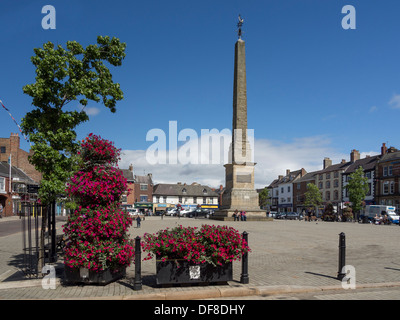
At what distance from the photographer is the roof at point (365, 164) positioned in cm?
6414

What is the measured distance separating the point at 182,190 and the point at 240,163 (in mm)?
60868

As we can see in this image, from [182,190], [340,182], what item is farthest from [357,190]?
[182,190]

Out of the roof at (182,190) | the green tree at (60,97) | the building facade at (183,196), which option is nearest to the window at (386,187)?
the building facade at (183,196)

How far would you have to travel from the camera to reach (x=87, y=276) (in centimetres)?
749

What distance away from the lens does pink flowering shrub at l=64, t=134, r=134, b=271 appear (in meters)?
7.35

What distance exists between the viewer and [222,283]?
7699 millimetres

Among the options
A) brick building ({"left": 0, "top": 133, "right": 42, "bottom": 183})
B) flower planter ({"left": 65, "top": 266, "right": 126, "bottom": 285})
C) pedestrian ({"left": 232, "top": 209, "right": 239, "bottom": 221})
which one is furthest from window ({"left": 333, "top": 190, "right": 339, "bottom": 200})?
flower planter ({"left": 65, "top": 266, "right": 126, "bottom": 285})

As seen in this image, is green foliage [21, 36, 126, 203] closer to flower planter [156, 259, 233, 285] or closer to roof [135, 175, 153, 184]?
flower planter [156, 259, 233, 285]

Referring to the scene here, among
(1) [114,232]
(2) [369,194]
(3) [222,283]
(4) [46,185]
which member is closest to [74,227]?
(1) [114,232]

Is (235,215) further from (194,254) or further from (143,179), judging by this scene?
(143,179)

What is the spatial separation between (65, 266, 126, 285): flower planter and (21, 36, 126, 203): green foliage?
219cm

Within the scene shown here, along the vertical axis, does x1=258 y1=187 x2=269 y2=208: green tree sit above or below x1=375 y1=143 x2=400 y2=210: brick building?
below
